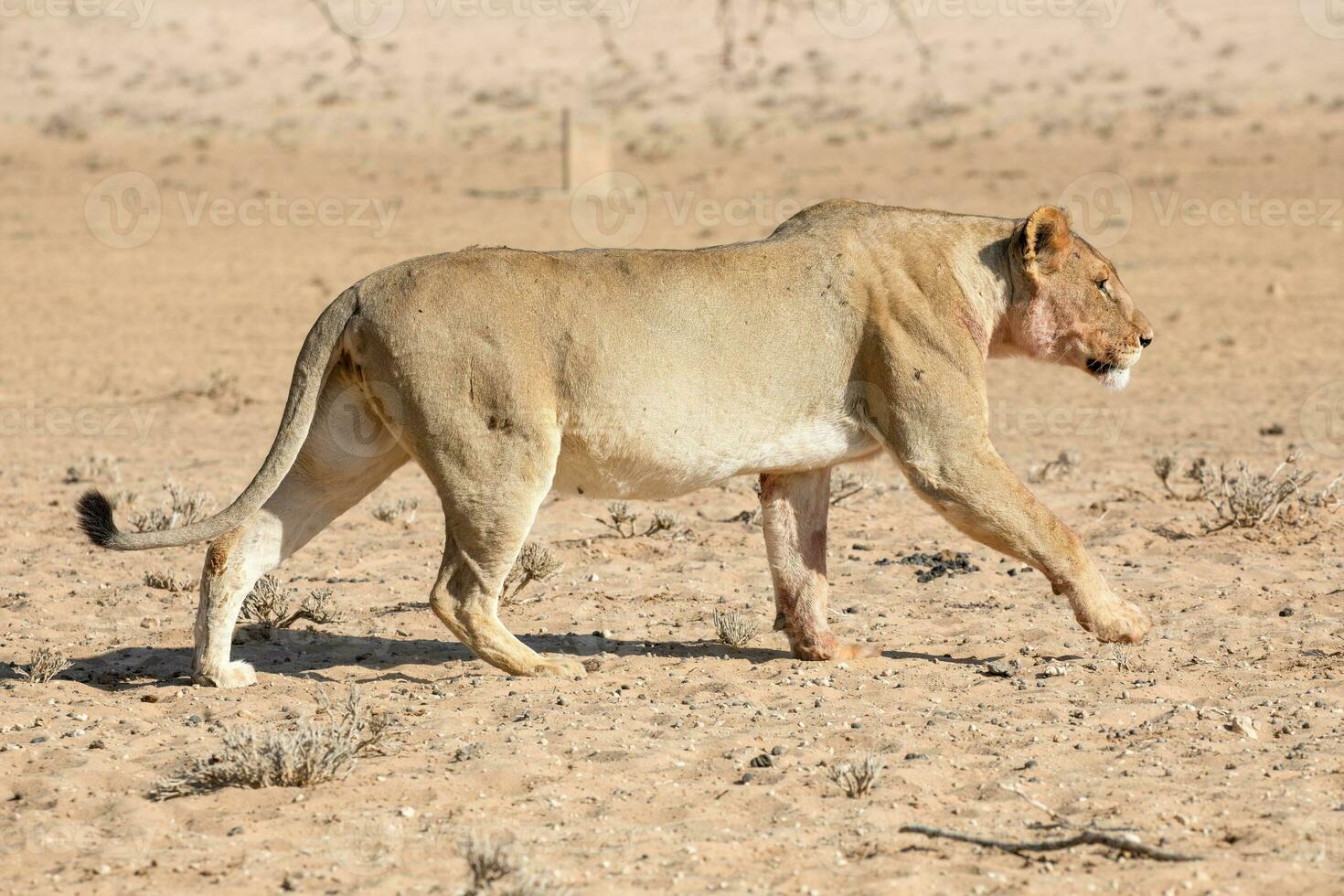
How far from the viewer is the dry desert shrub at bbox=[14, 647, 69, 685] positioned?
6.34m

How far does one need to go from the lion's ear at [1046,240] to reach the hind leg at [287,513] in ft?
8.83

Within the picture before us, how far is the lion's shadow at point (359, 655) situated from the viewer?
6.66m

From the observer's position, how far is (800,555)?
22.5 ft

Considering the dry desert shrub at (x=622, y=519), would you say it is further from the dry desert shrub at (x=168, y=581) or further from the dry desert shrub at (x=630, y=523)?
the dry desert shrub at (x=168, y=581)

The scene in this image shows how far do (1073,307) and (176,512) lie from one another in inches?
201

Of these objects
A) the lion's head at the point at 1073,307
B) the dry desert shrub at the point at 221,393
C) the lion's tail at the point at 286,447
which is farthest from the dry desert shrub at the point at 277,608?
the dry desert shrub at the point at 221,393

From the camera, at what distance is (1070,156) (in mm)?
29016

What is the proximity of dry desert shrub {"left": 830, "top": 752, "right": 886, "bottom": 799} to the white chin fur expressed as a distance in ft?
8.16

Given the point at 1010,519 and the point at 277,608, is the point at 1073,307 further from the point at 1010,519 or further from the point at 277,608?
the point at 277,608

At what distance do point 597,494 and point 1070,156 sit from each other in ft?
80.1

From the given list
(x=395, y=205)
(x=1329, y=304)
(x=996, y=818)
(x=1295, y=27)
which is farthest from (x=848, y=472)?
(x=1295, y=27)

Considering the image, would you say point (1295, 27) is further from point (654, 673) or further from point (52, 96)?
point (654, 673)

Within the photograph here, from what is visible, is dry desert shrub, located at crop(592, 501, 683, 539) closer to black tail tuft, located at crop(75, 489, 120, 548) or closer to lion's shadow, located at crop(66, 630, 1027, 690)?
lion's shadow, located at crop(66, 630, 1027, 690)

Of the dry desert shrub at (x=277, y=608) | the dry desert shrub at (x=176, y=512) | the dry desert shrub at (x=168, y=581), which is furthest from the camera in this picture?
the dry desert shrub at (x=176, y=512)
